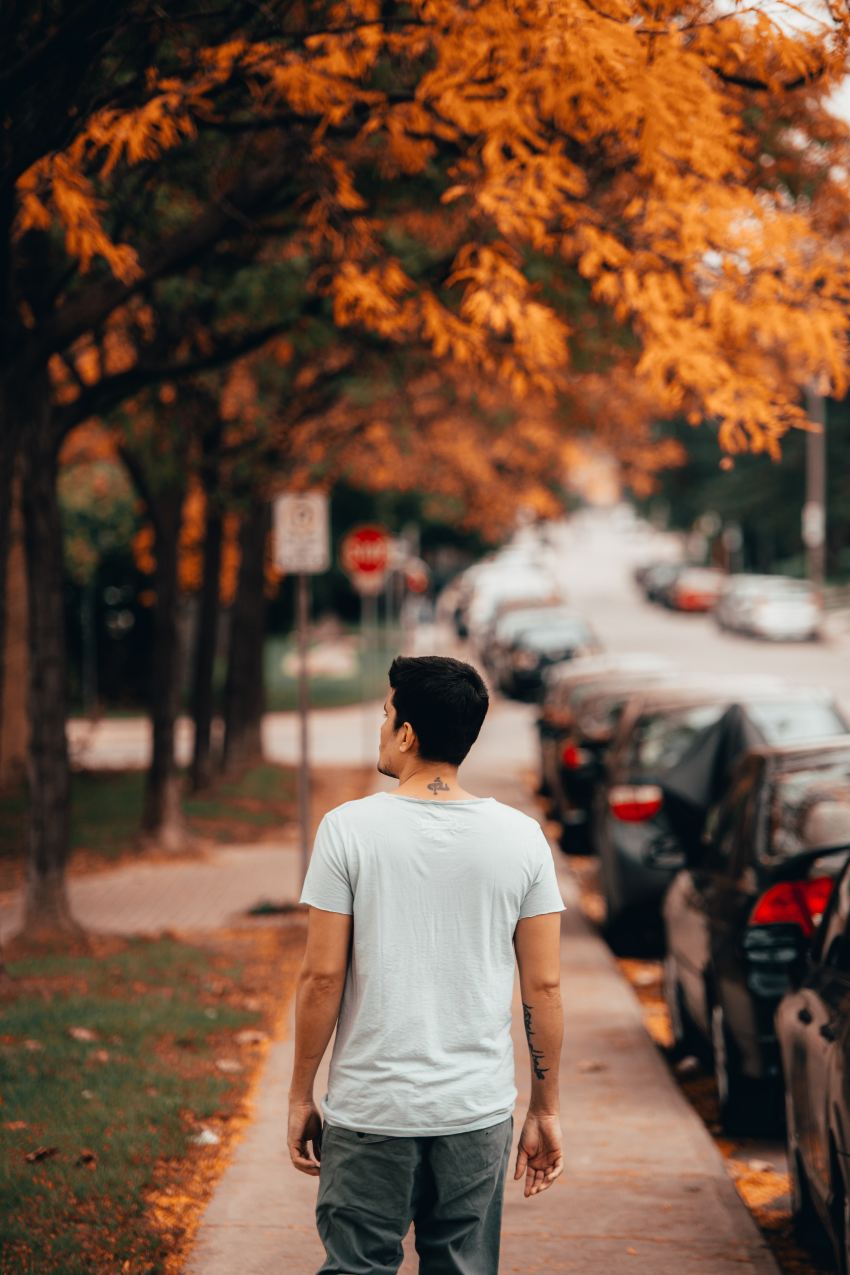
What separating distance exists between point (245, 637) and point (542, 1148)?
61.3 ft

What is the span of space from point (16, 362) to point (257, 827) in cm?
918

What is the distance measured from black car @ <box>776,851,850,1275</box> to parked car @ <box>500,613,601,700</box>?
2927cm

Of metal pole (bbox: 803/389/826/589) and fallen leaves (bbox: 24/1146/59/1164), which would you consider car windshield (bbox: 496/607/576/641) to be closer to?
metal pole (bbox: 803/389/826/589)

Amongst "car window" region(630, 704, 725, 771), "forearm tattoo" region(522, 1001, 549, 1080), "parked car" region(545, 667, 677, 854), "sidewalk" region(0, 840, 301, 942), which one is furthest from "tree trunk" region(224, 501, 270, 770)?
"forearm tattoo" region(522, 1001, 549, 1080)

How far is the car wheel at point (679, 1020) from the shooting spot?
332 inches

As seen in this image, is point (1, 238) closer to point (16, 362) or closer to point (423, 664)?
point (16, 362)

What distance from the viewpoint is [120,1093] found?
691 cm

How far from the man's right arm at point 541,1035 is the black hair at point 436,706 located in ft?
1.28

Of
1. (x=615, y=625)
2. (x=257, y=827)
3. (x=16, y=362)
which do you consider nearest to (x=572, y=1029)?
(x=16, y=362)

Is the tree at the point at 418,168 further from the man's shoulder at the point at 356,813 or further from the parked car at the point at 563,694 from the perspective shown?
the parked car at the point at 563,694

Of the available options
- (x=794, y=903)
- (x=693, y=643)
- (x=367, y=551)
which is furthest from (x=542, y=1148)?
(x=693, y=643)

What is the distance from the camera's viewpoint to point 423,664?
3594 mm

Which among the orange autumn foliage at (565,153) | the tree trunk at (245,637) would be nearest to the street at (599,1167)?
the orange autumn foliage at (565,153)

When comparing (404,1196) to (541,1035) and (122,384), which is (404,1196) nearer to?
(541,1035)
